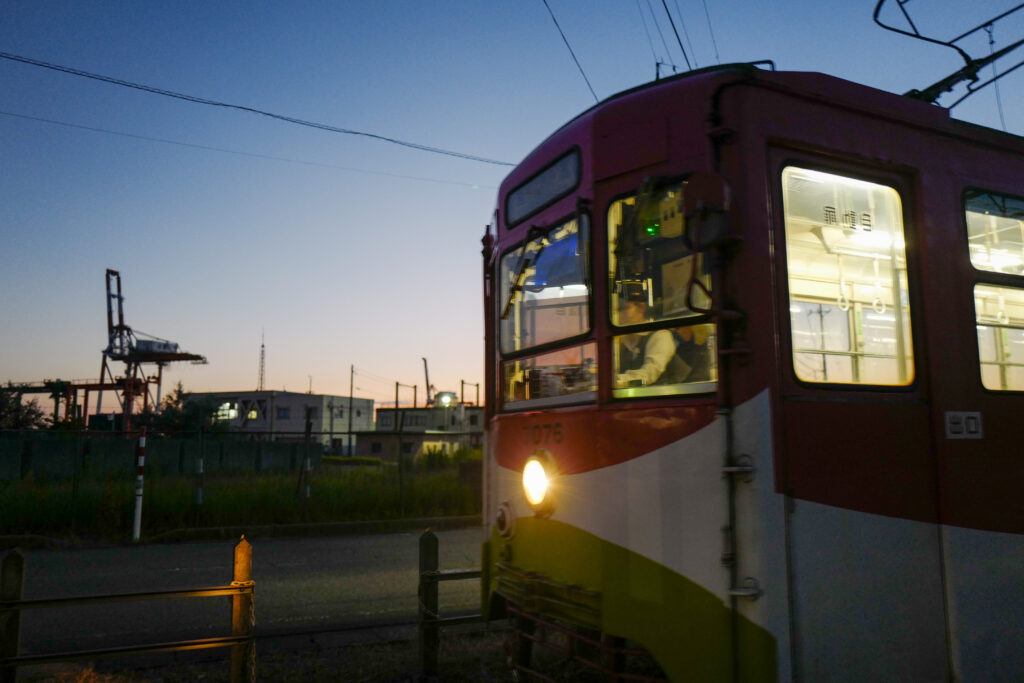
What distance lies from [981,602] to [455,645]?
439 cm

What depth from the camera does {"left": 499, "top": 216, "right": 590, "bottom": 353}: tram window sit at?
3.81m

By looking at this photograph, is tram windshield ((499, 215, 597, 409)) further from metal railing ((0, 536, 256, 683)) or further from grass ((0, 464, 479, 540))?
grass ((0, 464, 479, 540))

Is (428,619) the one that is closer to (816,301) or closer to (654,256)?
(654,256)

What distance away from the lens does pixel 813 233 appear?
333cm

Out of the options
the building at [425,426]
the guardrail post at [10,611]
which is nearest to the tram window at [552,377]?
the guardrail post at [10,611]

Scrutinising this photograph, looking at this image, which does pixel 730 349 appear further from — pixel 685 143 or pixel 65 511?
pixel 65 511

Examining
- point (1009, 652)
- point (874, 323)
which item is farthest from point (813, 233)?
point (1009, 652)

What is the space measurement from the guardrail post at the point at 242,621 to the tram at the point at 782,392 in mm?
1789

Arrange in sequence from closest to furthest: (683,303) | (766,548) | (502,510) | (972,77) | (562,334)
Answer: (766,548), (683,303), (562,334), (502,510), (972,77)

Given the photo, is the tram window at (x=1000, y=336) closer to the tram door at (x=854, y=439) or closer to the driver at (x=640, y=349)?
the tram door at (x=854, y=439)

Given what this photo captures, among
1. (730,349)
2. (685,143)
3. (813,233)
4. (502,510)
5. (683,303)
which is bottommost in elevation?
(502,510)

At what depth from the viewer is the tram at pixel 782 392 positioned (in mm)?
2943

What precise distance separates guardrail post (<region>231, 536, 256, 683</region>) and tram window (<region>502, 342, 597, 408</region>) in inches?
76.8

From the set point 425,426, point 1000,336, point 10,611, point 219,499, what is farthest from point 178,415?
point 1000,336
